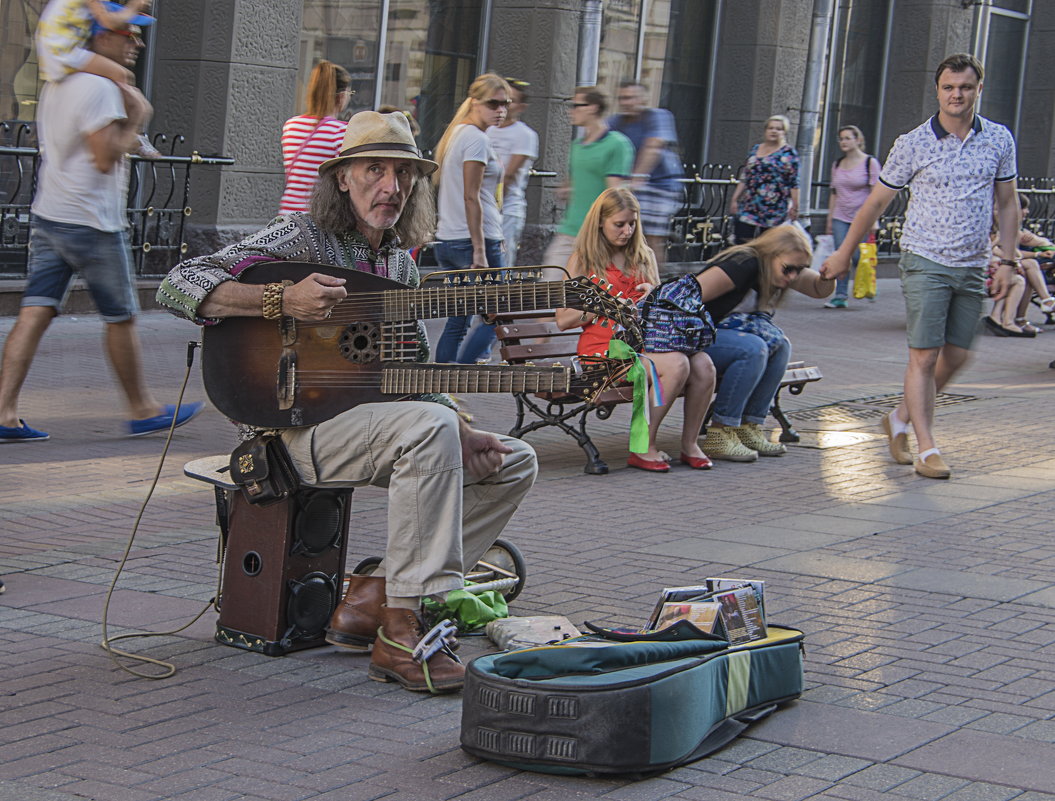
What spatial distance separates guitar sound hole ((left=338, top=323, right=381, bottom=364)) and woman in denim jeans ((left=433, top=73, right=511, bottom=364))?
4942 mm

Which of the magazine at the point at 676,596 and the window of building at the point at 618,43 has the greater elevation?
the window of building at the point at 618,43

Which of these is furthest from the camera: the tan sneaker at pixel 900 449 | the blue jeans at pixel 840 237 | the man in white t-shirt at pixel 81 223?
the blue jeans at pixel 840 237

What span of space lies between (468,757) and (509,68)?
12.8 m

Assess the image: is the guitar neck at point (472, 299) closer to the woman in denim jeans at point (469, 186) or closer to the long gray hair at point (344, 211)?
the long gray hair at point (344, 211)

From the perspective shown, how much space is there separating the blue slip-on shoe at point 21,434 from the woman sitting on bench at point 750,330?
11.6 feet

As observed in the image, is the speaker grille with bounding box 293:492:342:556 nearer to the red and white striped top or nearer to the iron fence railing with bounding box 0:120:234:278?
the red and white striped top

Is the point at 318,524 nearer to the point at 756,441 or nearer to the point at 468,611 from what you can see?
the point at 468,611

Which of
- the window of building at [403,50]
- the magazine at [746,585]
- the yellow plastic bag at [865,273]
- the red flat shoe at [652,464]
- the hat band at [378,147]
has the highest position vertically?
the window of building at [403,50]

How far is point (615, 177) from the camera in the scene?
10.1 m

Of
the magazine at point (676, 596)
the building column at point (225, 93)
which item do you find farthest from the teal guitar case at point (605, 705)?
the building column at point (225, 93)

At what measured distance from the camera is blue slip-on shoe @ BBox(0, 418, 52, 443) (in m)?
7.82

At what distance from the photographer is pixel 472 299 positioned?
14.8 ft

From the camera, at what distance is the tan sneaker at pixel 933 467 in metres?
8.20

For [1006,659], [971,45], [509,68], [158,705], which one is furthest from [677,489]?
[971,45]
